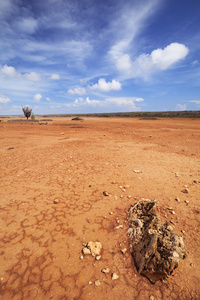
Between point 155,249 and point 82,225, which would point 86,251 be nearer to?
point 82,225

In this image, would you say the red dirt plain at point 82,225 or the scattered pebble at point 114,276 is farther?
the scattered pebble at point 114,276

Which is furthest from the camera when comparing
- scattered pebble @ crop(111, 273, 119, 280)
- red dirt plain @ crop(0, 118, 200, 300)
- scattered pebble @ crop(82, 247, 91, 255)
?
scattered pebble @ crop(82, 247, 91, 255)

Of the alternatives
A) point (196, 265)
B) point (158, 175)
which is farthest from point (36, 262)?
point (158, 175)

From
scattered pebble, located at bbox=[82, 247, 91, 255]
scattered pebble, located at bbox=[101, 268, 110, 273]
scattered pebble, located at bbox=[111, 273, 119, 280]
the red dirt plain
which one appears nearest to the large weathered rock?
the red dirt plain

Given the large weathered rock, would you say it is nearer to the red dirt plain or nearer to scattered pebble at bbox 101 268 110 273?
the red dirt plain

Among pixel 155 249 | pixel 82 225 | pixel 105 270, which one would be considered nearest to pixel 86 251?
pixel 105 270

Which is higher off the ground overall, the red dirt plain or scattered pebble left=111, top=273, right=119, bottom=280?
the red dirt plain

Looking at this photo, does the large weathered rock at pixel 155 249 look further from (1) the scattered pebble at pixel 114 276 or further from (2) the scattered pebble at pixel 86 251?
(2) the scattered pebble at pixel 86 251

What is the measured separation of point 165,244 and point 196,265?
0.63 m

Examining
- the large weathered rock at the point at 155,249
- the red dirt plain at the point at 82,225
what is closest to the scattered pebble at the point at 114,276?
the red dirt plain at the point at 82,225

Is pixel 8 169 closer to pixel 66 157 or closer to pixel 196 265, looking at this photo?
pixel 66 157

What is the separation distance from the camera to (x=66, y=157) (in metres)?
7.00

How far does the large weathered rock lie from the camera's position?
2055mm

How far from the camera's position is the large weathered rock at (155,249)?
6.74ft
